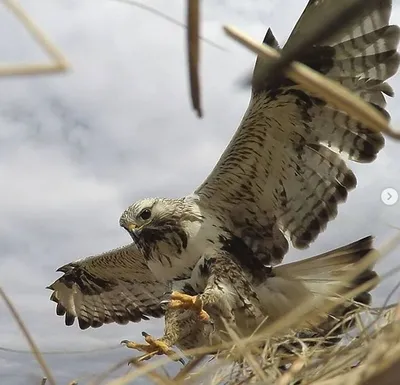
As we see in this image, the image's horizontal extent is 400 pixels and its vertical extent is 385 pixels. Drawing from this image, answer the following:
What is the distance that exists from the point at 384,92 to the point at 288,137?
45cm

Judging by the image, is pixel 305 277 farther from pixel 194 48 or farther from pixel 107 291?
pixel 194 48

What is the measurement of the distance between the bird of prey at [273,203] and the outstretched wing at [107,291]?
68 centimetres

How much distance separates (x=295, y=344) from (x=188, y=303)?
787mm

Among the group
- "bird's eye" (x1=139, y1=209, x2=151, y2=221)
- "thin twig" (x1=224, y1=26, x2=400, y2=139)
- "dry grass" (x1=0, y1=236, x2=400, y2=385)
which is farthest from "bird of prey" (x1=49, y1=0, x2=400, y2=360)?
"thin twig" (x1=224, y1=26, x2=400, y2=139)

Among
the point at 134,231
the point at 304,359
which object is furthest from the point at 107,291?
the point at 304,359

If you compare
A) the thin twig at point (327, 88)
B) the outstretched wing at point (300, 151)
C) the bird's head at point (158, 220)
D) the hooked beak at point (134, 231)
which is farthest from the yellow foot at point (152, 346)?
the thin twig at point (327, 88)

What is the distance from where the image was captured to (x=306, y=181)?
9.02 feet

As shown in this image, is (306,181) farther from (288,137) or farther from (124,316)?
(124,316)

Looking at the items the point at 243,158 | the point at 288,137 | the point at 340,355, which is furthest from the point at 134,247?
the point at 340,355

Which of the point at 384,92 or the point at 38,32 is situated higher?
the point at 384,92

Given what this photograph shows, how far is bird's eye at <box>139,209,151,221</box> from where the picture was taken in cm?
289

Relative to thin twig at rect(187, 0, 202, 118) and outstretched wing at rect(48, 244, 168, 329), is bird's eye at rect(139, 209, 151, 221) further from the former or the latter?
thin twig at rect(187, 0, 202, 118)

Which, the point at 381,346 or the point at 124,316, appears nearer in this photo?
the point at 381,346

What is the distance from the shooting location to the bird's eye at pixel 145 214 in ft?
9.47
